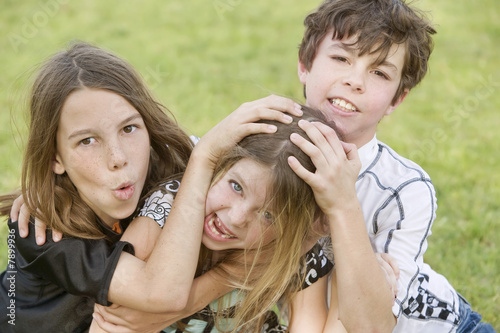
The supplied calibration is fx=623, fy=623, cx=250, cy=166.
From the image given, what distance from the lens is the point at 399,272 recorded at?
2543mm

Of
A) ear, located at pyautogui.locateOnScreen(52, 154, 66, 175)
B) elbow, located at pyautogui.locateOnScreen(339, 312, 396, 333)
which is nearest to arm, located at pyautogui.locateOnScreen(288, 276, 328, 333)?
elbow, located at pyautogui.locateOnScreen(339, 312, 396, 333)

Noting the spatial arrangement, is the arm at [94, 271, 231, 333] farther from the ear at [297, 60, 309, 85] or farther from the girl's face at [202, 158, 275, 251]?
the ear at [297, 60, 309, 85]

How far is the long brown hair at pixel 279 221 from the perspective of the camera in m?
2.29

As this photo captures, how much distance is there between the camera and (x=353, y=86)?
2717 mm

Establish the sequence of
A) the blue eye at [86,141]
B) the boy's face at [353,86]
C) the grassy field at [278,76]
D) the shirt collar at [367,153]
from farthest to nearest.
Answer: the grassy field at [278,76] < the shirt collar at [367,153] < the boy's face at [353,86] < the blue eye at [86,141]

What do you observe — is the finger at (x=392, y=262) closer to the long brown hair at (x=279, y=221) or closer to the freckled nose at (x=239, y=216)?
the long brown hair at (x=279, y=221)

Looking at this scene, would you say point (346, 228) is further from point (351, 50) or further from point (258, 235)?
point (351, 50)

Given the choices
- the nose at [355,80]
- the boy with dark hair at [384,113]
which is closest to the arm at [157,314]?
the boy with dark hair at [384,113]

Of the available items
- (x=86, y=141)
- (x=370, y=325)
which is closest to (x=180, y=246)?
(x=86, y=141)

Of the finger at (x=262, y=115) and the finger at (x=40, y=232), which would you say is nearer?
the finger at (x=262, y=115)

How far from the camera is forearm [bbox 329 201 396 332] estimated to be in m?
2.30

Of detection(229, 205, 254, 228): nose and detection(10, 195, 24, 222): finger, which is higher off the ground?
detection(229, 205, 254, 228): nose

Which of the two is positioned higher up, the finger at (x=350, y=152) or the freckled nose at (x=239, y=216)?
the finger at (x=350, y=152)

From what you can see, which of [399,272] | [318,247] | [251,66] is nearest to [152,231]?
[318,247]
